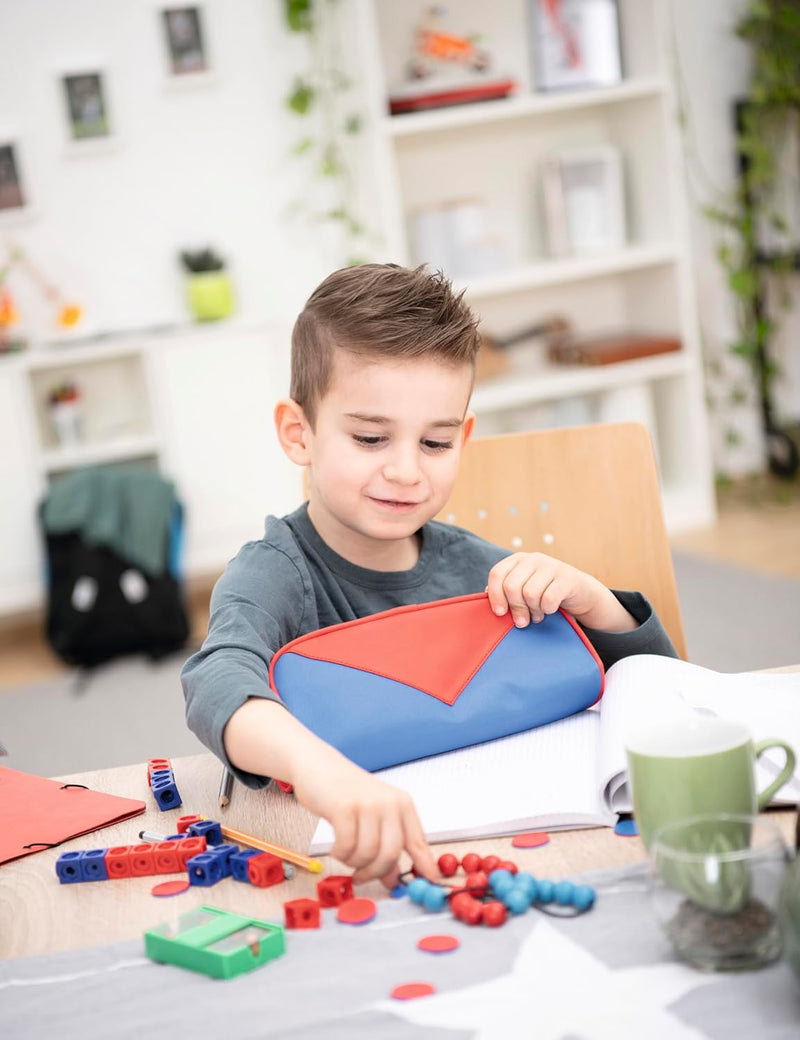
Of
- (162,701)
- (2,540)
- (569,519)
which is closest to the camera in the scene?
(569,519)

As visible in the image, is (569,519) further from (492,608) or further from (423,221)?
(423,221)

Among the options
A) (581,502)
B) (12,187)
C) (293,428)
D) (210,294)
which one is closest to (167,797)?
(293,428)

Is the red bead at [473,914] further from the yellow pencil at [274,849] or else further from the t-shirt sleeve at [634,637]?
the t-shirt sleeve at [634,637]

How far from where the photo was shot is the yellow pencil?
27.8 inches

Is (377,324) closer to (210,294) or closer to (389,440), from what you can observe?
(389,440)

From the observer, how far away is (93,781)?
92 centimetres

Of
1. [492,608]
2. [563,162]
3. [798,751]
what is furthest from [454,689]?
[563,162]

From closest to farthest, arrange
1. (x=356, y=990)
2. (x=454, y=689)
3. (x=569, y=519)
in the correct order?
(x=356, y=990) → (x=454, y=689) → (x=569, y=519)

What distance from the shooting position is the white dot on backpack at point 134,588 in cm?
330

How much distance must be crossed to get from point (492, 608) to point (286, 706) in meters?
0.18

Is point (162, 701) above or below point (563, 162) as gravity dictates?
below

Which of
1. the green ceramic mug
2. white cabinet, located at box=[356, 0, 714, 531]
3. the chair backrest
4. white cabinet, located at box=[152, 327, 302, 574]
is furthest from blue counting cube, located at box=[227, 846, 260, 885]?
white cabinet, located at box=[356, 0, 714, 531]

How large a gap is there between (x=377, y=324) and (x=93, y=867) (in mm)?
523

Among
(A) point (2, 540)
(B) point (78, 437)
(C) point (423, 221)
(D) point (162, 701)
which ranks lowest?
(D) point (162, 701)
